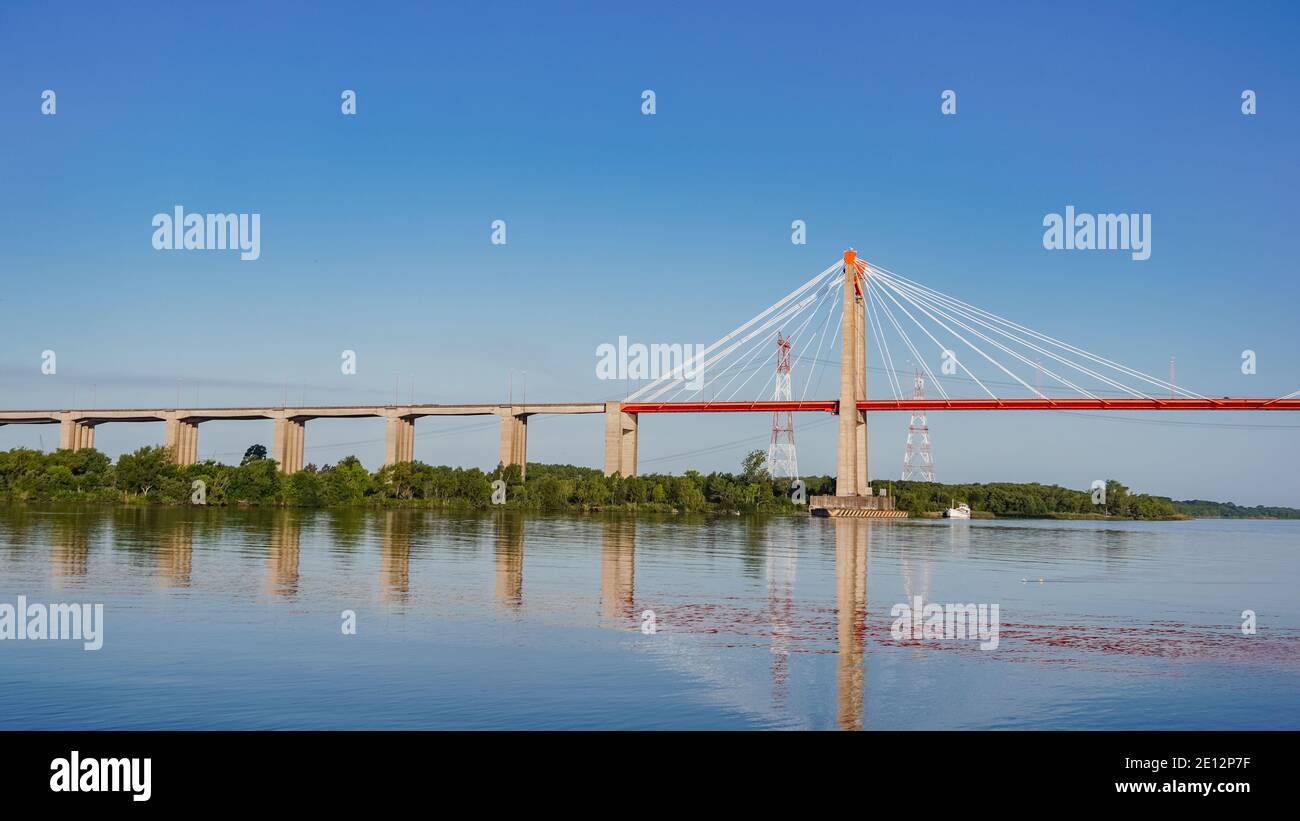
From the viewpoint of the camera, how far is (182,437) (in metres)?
109

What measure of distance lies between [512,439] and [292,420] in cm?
2366

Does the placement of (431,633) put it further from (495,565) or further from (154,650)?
(495,565)

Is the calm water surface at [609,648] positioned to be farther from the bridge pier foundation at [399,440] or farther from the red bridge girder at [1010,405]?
the bridge pier foundation at [399,440]

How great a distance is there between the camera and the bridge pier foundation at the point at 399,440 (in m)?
101

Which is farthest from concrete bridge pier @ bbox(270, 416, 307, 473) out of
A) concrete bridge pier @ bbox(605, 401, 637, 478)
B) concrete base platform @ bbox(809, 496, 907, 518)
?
concrete base platform @ bbox(809, 496, 907, 518)

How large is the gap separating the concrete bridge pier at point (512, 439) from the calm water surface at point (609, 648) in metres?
71.6

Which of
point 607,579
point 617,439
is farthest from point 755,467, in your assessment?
point 607,579

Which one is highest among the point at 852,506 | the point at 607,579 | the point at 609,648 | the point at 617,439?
the point at 617,439

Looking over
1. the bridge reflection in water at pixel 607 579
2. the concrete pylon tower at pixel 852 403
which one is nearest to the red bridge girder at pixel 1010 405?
the concrete pylon tower at pixel 852 403

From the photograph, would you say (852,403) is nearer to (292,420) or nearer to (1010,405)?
(1010,405)

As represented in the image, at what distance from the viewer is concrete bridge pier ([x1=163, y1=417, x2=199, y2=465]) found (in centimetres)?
10744

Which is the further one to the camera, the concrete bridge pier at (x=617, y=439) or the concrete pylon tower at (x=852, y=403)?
the concrete bridge pier at (x=617, y=439)
